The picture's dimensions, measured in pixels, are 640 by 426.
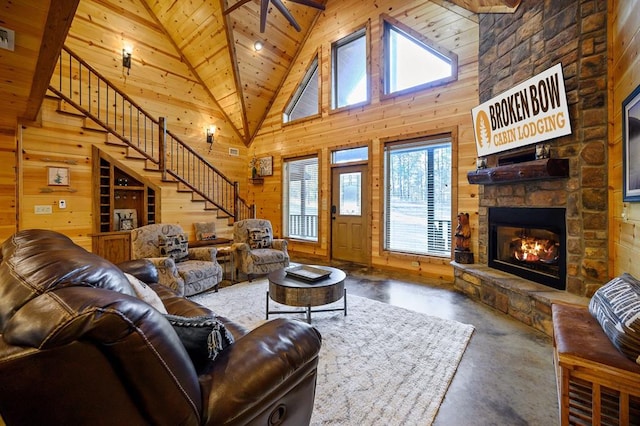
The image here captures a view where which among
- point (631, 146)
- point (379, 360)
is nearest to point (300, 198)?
point (379, 360)

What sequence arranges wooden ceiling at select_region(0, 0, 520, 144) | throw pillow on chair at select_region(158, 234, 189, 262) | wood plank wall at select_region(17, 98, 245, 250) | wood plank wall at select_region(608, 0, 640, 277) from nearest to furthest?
1. wood plank wall at select_region(608, 0, 640, 277)
2. throw pillow on chair at select_region(158, 234, 189, 262)
3. wood plank wall at select_region(17, 98, 245, 250)
4. wooden ceiling at select_region(0, 0, 520, 144)

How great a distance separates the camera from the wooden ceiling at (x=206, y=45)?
514 cm

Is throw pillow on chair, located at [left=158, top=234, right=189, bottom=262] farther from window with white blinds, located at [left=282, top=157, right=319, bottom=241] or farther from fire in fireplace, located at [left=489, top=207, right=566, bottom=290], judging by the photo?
fire in fireplace, located at [left=489, top=207, right=566, bottom=290]

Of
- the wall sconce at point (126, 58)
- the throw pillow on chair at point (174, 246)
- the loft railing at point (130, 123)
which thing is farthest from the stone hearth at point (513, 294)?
the wall sconce at point (126, 58)

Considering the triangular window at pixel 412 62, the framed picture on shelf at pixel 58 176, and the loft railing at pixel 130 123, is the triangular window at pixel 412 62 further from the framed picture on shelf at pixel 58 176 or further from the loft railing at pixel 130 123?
the framed picture on shelf at pixel 58 176

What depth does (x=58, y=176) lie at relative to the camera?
4.35m

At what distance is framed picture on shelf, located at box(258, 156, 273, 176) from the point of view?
6.88m

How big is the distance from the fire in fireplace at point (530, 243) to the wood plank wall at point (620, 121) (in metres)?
0.43

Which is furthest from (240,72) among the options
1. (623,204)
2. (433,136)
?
(623,204)

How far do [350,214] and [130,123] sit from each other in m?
4.53

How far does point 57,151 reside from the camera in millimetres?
4340

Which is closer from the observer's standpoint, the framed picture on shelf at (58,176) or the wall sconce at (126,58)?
the framed picture on shelf at (58,176)

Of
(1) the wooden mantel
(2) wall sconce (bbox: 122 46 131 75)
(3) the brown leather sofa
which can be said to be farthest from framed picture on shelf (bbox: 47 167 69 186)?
(1) the wooden mantel

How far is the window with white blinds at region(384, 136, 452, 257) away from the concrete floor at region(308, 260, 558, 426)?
1213mm
